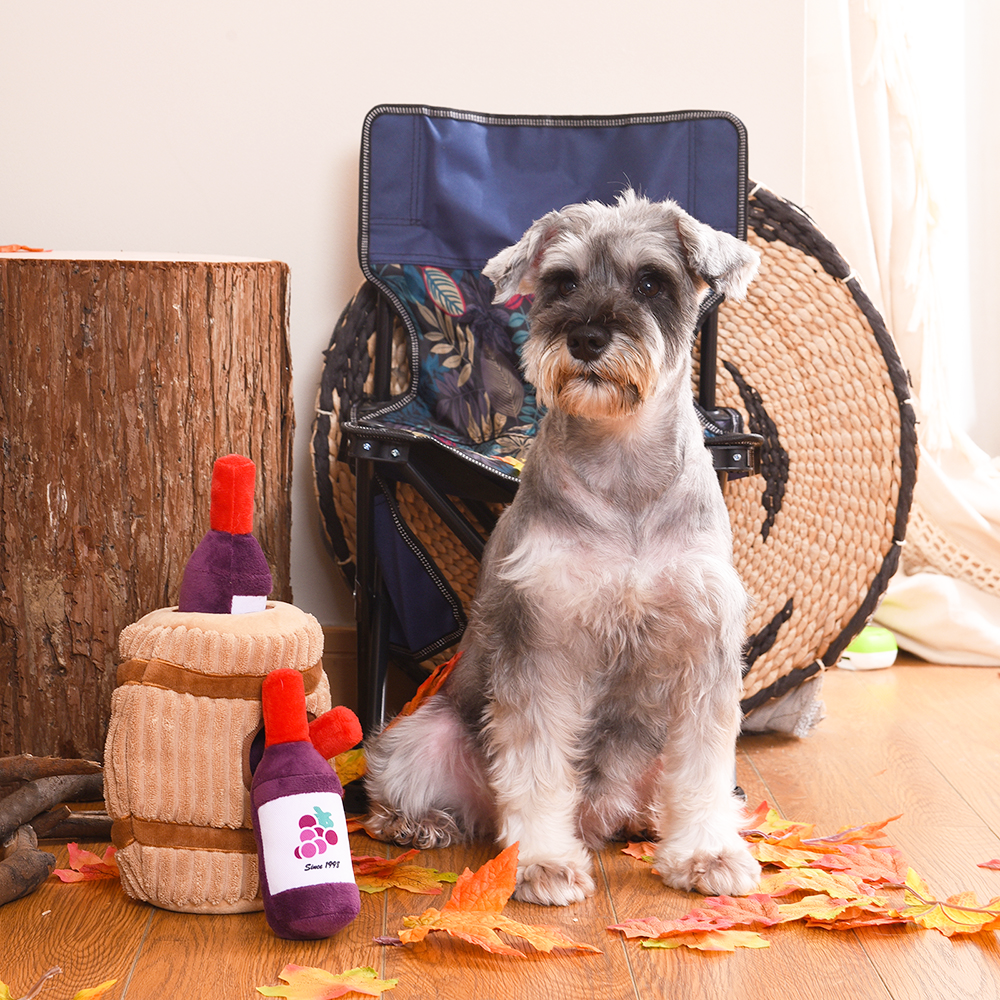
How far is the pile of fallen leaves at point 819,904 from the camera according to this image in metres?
1.49

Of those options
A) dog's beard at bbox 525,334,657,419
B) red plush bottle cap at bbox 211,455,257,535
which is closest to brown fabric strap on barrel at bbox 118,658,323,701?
red plush bottle cap at bbox 211,455,257,535

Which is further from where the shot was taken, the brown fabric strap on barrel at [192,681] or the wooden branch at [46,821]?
the wooden branch at [46,821]

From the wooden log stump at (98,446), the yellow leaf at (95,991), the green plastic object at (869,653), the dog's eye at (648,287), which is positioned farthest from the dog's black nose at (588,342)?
the green plastic object at (869,653)

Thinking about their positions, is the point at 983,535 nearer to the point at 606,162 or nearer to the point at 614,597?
A: the point at 606,162

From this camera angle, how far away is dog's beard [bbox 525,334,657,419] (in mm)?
1510

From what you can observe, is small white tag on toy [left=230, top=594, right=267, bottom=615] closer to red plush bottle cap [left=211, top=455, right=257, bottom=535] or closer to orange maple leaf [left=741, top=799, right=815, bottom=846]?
red plush bottle cap [left=211, top=455, right=257, bottom=535]

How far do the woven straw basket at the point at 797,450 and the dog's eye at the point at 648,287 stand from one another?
873 millimetres

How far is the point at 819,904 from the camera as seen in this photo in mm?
1559

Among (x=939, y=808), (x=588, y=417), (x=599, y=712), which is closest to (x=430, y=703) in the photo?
(x=599, y=712)

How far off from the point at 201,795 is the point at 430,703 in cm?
45

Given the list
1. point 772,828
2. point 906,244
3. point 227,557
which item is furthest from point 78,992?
point 906,244

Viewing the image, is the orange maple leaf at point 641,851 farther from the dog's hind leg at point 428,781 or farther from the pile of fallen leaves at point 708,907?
the dog's hind leg at point 428,781

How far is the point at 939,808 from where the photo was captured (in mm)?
2004

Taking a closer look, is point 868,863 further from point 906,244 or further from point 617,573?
point 906,244
